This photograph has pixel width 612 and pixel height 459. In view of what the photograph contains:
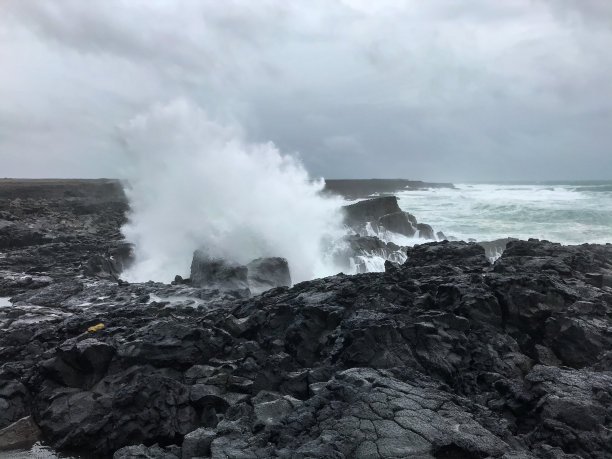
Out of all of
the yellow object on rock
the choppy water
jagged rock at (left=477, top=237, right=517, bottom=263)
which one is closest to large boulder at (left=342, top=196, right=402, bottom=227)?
the choppy water

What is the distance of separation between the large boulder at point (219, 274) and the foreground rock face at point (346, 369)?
9.57ft

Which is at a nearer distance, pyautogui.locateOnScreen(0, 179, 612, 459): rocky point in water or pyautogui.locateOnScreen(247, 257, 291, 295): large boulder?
pyautogui.locateOnScreen(0, 179, 612, 459): rocky point in water

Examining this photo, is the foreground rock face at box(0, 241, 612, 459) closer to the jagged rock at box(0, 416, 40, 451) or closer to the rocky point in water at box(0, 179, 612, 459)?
the rocky point in water at box(0, 179, 612, 459)

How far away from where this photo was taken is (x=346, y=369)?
296 inches

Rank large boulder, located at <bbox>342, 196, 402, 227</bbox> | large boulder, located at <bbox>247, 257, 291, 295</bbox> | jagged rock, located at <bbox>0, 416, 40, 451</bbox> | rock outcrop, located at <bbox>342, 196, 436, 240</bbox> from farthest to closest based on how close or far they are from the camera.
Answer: large boulder, located at <bbox>342, 196, 402, 227</bbox> → rock outcrop, located at <bbox>342, 196, 436, 240</bbox> → large boulder, located at <bbox>247, 257, 291, 295</bbox> → jagged rock, located at <bbox>0, 416, 40, 451</bbox>

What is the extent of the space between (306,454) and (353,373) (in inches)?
75.8

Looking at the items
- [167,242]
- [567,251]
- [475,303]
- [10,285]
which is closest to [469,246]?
[567,251]

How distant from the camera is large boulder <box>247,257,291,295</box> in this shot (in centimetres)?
1667

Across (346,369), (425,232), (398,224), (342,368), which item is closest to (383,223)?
(398,224)

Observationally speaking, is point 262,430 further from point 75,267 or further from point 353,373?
point 75,267

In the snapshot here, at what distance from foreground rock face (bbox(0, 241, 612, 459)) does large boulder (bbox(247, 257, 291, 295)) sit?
3.68m

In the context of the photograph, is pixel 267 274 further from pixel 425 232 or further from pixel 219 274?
pixel 425 232

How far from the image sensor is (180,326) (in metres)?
9.80

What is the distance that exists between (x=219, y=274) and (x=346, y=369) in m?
9.71
